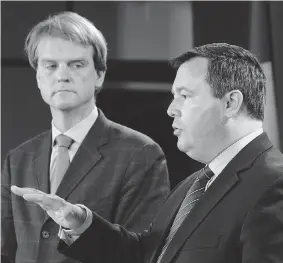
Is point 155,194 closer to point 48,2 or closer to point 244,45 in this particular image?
point 244,45

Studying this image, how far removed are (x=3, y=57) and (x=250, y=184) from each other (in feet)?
4.29

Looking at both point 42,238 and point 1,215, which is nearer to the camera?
point 42,238

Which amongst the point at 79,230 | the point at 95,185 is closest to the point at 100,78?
the point at 95,185

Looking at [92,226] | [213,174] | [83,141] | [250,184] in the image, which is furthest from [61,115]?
[250,184]

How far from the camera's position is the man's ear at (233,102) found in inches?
54.3

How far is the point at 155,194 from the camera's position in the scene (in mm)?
1791

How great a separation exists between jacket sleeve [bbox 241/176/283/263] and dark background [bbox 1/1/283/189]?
84 centimetres

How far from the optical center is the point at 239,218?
1.24 meters

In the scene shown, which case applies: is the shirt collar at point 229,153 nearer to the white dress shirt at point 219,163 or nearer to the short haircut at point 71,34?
the white dress shirt at point 219,163

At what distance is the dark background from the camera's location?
210cm

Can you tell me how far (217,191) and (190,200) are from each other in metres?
0.13

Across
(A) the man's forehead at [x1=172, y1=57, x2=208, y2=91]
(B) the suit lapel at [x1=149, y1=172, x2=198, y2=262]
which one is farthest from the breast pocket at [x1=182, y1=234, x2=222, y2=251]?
(A) the man's forehead at [x1=172, y1=57, x2=208, y2=91]

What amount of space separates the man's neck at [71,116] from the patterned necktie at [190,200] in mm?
573

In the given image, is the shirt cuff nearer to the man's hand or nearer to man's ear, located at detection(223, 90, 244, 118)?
the man's hand
